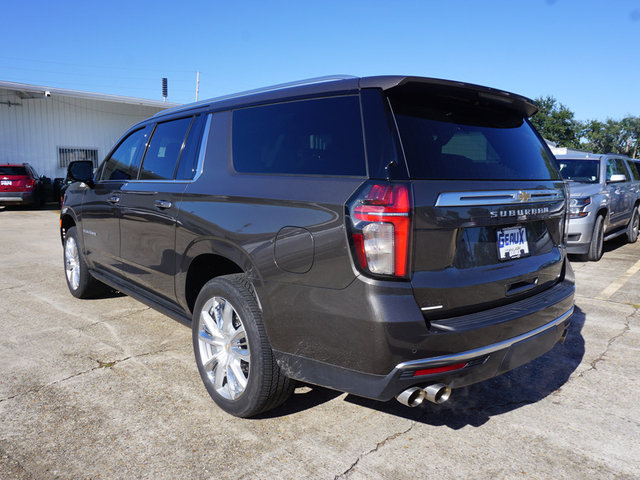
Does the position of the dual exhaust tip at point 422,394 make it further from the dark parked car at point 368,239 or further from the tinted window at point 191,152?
the tinted window at point 191,152

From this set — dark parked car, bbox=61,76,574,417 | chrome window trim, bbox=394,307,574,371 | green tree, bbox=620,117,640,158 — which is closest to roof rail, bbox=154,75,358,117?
dark parked car, bbox=61,76,574,417

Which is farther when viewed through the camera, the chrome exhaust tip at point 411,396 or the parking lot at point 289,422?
the parking lot at point 289,422

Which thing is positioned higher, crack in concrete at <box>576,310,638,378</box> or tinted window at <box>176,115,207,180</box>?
tinted window at <box>176,115,207,180</box>

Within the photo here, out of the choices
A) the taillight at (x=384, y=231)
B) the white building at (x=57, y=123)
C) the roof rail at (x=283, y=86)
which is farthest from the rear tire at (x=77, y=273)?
the white building at (x=57, y=123)

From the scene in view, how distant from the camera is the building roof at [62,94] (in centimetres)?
1923

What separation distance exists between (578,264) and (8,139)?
2125 cm

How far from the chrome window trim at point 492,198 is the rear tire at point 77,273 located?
409 centimetres

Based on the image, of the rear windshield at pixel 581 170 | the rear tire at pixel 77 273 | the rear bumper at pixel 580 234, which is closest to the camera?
the rear tire at pixel 77 273

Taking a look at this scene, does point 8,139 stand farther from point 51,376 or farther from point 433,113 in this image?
point 433,113

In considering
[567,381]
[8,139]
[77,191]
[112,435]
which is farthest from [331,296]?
[8,139]

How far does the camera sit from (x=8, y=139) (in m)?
20.6

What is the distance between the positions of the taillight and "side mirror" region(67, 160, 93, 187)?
356 cm

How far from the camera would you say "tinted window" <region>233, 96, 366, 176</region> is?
244 centimetres

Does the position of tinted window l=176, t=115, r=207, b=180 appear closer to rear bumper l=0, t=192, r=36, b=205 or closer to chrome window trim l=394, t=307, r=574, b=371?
chrome window trim l=394, t=307, r=574, b=371
